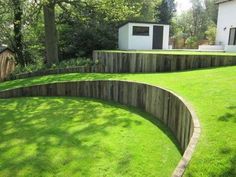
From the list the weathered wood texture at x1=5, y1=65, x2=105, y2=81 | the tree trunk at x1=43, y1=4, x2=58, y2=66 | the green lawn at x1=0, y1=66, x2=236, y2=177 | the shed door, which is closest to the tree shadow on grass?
the green lawn at x1=0, y1=66, x2=236, y2=177

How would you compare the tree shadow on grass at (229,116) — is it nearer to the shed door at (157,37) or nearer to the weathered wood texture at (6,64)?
the weathered wood texture at (6,64)

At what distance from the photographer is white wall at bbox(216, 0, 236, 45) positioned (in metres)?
17.9

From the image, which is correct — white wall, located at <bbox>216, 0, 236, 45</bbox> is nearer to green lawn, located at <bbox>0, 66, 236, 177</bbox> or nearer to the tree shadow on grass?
green lawn, located at <bbox>0, 66, 236, 177</bbox>

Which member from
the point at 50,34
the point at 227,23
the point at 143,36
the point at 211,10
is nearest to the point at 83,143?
the point at 50,34

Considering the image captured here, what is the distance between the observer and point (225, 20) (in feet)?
62.3

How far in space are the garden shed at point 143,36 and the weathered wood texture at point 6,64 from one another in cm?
753

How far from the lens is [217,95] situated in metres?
5.51

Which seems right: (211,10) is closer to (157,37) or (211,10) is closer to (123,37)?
(157,37)

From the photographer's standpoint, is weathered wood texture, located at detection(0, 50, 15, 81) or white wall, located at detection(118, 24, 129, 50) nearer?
weathered wood texture, located at detection(0, 50, 15, 81)

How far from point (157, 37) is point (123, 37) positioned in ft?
7.82

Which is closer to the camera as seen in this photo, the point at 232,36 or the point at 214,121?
the point at 214,121

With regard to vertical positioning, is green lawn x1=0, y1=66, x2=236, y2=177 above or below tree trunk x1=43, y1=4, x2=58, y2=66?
below

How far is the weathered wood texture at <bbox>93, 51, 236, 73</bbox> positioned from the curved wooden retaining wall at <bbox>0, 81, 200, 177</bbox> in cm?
277

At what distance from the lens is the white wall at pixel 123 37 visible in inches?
739
